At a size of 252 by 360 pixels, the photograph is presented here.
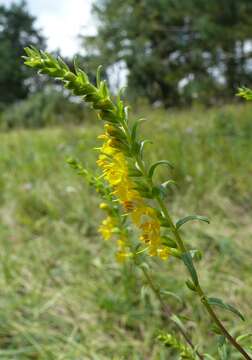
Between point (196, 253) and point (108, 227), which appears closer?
point (196, 253)

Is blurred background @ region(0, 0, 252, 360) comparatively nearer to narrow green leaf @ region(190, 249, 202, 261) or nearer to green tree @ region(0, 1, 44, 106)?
narrow green leaf @ region(190, 249, 202, 261)

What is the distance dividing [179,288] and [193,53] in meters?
11.2

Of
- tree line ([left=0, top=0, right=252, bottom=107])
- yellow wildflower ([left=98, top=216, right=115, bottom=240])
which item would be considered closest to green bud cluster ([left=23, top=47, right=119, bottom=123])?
yellow wildflower ([left=98, top=216, right=115, bottom=240])

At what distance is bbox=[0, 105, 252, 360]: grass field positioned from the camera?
1.57m

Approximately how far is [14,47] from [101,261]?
26.9 metres

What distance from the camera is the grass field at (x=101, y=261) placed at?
1565 mm

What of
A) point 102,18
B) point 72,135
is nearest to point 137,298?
point 72,135

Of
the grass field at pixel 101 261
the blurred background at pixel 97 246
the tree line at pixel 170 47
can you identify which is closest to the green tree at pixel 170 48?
the tree line at pixel 170 47

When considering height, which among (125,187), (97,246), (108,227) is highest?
(125,187)

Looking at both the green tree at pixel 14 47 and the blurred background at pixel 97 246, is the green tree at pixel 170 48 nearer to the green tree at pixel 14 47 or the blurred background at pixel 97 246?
the blurred background at pixel 97 246

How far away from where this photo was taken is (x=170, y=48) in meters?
13.3

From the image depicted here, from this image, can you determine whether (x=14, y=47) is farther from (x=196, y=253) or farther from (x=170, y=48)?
(x=196, y=253)

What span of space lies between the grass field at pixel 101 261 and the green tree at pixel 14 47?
18.7 metres

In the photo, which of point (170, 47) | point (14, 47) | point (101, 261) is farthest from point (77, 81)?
point (14, 47)
